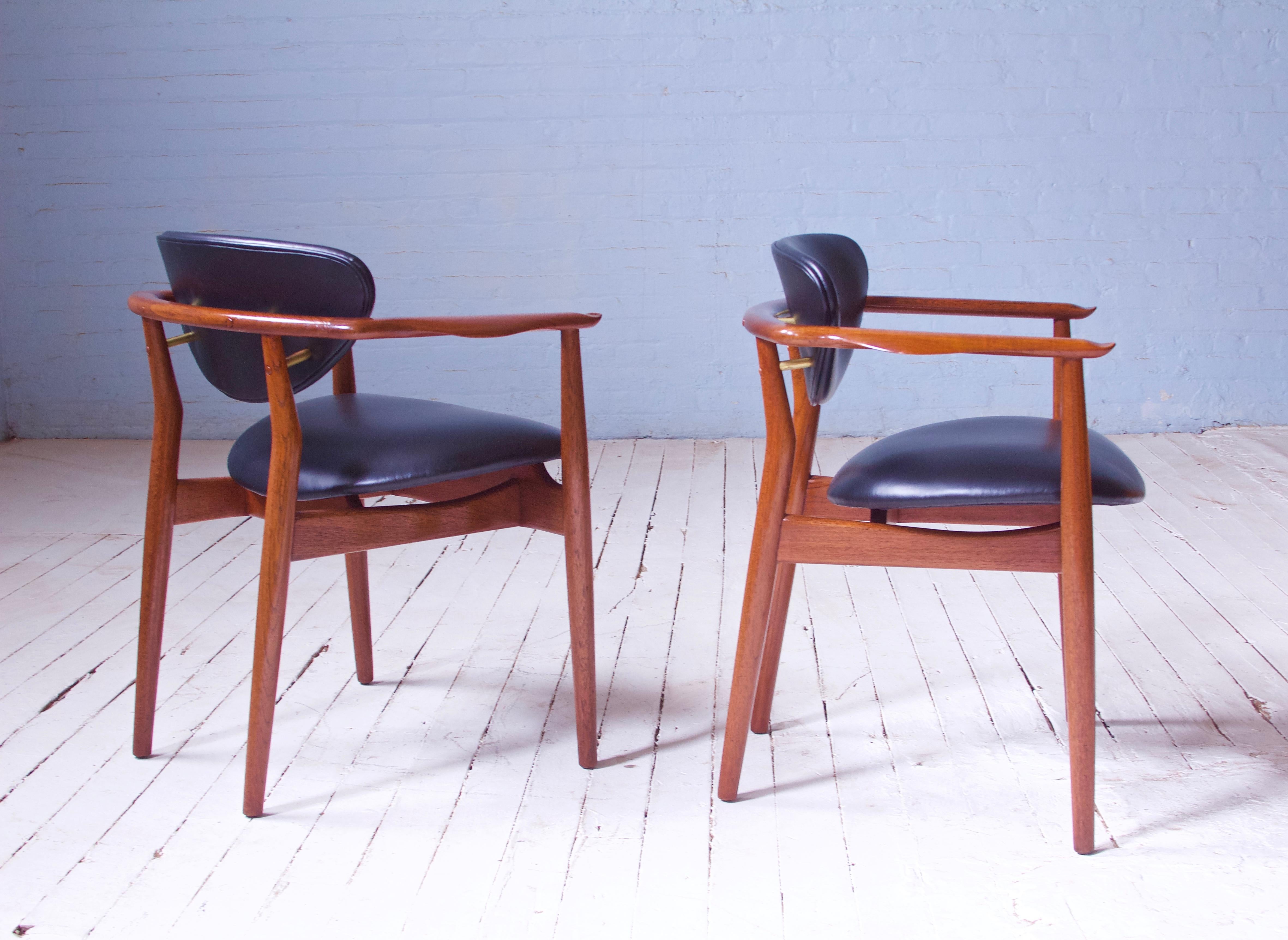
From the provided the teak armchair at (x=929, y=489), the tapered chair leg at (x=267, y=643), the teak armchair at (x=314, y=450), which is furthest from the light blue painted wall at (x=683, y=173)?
the tapered chair leg at (x=267, y=643)

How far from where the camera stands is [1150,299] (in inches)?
158

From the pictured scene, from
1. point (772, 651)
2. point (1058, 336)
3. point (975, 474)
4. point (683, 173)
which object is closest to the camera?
point (975, 474)

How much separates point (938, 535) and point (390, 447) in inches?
29.0

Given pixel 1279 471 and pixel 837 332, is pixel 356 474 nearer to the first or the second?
pixel 837 332

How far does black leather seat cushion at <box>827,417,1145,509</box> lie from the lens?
1402mm

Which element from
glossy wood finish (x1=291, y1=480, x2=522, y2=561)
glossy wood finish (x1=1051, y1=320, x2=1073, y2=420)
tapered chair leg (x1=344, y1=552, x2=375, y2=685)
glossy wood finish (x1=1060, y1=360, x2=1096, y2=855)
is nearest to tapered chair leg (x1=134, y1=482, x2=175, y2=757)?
glossy wood finish (x1=291, y1=480, x2=522, y2=561)

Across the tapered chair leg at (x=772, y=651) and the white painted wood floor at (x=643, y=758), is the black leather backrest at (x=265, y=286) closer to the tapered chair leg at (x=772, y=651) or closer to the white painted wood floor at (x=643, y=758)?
the white painted wood floor at (x=643, y=758)

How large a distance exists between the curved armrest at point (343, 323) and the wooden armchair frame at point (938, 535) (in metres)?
0.30

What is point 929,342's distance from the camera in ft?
4.33

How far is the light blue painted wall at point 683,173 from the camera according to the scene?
391 cm

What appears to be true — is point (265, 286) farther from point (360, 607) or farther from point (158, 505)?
point (360, 607)

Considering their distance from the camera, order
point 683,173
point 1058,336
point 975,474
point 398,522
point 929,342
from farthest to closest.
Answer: point 683,173 < point 1058,336 < point 398,522 < point 975,474 < point 929,342

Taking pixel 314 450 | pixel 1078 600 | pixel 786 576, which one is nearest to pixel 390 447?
pixel 314 450

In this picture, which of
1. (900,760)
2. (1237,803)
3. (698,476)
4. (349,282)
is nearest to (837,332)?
(349,282)
